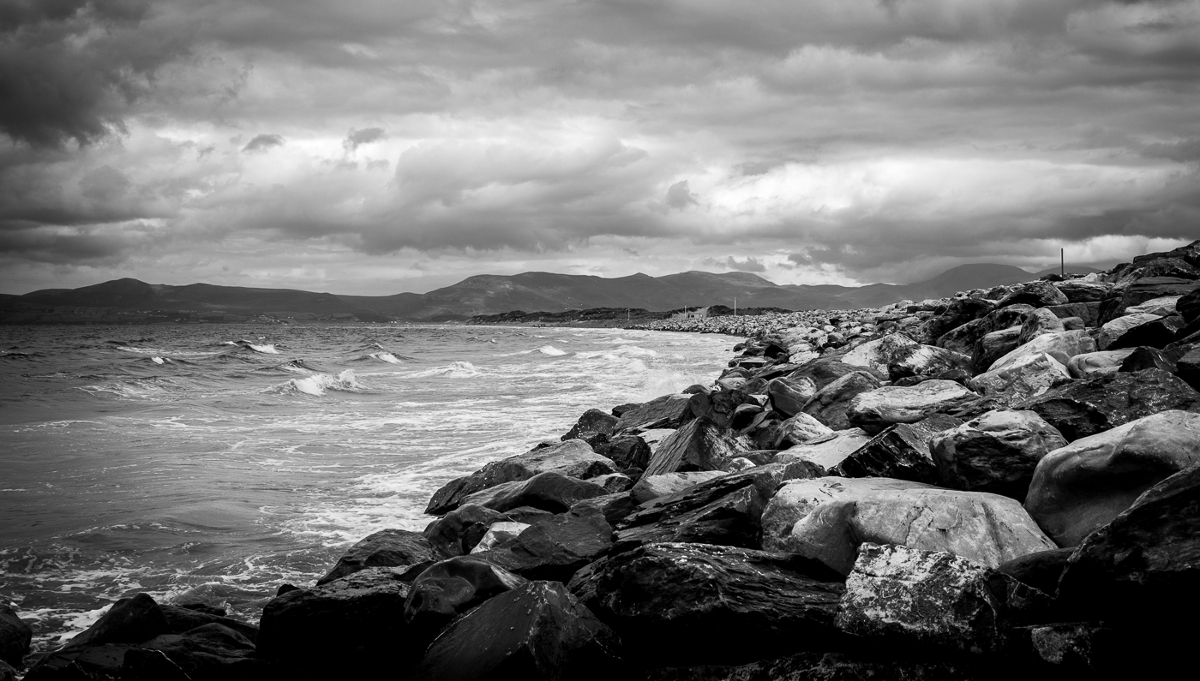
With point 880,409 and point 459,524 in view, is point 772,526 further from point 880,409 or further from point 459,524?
point 459,524

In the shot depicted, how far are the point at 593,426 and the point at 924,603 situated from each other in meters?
9.62

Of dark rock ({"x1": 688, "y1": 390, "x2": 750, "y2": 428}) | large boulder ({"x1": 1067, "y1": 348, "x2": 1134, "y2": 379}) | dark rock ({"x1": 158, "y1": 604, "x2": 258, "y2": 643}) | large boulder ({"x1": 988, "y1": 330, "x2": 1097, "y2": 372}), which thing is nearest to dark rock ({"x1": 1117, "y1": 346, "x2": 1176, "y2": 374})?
large boulder ({"x1": 1067, "y1": 348, "x2": 1134, "y2": 379})

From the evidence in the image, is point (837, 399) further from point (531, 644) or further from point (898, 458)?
point (531, 644)

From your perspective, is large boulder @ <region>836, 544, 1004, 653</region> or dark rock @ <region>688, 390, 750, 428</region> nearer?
large boulder @ <region>836, 544, 1004, 653</region>

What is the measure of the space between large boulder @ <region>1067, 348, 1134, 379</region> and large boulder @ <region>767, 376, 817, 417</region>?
3208mm

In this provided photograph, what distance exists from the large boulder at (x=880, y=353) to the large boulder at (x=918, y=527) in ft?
24.7

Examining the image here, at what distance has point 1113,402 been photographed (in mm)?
5207

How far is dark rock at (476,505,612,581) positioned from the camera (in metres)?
5.20

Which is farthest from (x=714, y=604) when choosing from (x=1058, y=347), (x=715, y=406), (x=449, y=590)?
(x=715, y=406)

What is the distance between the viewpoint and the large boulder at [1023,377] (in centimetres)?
747

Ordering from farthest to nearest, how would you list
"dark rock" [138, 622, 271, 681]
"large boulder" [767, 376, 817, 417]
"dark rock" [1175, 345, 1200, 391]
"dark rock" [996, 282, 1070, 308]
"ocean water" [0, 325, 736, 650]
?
"dark rock" [996, 282, 1070, 308] < "large boulder" [767, 376, 817, 417] < "ocean water" [0, 325, 736, 650] < "dark rock" [1175, 345, 1200, 391] < "dark rock" [138, 622, 271, 681]

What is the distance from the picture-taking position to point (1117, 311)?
37.7 ft

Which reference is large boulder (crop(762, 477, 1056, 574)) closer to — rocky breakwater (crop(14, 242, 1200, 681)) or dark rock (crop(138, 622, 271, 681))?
rocky breakwater (crop(14, 242, 1200, 681))

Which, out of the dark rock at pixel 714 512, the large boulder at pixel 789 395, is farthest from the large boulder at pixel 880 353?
the dark rock at pixel 714 512
